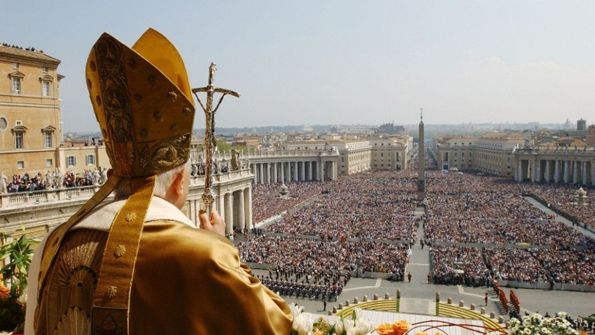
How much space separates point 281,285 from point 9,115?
20.0 m

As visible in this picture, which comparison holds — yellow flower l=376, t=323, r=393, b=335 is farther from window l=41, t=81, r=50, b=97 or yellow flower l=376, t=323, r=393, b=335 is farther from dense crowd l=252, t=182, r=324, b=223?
dense crowd l=252, t=182, r=324, b=223

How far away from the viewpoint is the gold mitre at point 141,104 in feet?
8.44

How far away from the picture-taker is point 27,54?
32438 millimetres

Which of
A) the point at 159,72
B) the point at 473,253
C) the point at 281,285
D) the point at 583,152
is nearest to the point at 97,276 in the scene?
the point at 159,72

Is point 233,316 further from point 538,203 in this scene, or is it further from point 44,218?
point 538,203

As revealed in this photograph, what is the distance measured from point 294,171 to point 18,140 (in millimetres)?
81171

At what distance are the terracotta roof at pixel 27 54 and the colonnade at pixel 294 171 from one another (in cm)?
6691

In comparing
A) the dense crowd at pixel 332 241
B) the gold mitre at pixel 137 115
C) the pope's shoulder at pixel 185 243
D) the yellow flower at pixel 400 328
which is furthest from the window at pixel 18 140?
the pope's shoulder at pixel 185 243

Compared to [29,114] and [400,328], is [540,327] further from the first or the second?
[29,114]

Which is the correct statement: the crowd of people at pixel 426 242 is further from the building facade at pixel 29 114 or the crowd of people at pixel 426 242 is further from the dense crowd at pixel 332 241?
the building facade at pixel 29 114

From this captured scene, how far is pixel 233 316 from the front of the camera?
2.24m

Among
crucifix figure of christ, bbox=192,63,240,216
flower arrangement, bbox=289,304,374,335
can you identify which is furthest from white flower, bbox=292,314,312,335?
crucifix figure of christ, bbox=192,63,240,216

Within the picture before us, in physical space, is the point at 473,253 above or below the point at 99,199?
below

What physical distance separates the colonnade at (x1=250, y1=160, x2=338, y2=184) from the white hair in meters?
97.8
